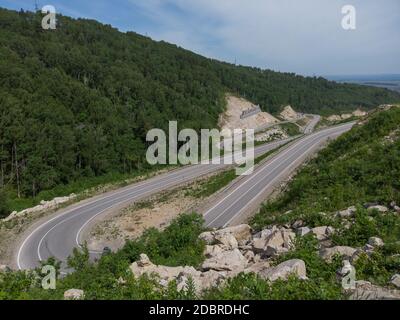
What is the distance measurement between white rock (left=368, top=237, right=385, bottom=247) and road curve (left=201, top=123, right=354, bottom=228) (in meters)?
19.3

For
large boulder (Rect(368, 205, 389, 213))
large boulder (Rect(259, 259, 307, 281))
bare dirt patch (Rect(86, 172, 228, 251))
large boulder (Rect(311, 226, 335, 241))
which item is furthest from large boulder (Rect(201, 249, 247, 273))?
bare dirt patch (Rect(86, 172, 228, 251))

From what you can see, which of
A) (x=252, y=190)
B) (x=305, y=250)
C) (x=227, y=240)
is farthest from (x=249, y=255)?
(x=252, y=190)

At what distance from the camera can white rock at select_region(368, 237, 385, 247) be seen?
1113 centimetres

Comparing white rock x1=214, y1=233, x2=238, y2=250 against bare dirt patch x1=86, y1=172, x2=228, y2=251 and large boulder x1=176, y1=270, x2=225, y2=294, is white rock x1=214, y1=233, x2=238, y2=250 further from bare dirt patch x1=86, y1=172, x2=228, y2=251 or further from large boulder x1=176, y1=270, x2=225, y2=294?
bare dirt patch x1=86, y1=172, x2=228, y2=251

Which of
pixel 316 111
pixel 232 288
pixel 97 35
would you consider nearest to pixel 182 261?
pixel 232 288

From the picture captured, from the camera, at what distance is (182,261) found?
1374cm

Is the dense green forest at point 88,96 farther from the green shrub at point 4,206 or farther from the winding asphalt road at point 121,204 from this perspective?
the winding asphalt road at point 121,204

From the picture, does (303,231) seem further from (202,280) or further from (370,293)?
(370,293)

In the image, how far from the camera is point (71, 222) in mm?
37375

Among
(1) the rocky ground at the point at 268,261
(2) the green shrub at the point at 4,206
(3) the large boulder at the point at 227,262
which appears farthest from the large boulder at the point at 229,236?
(2) the green shrub at the point at 4,206

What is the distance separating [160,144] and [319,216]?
70.2 m

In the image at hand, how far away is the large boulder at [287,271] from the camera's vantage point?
9664mm

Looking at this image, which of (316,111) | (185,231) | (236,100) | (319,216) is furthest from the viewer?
(316,111)
